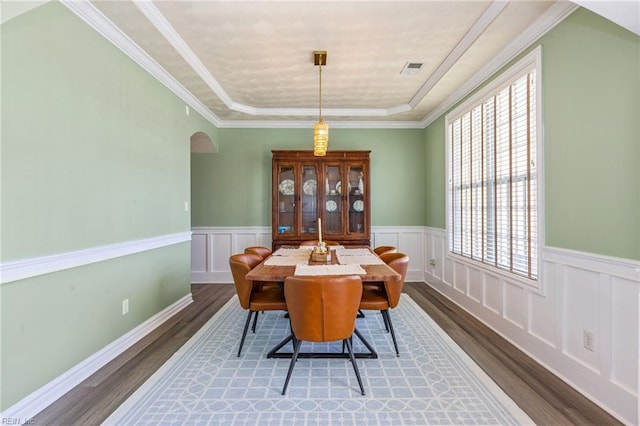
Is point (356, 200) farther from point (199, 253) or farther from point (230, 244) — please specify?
point (199, 253)

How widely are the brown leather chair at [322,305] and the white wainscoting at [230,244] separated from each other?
3131 millimetres

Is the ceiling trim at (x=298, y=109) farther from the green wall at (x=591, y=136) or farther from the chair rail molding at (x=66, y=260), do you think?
the chair rail molding at (x=66, y=260)

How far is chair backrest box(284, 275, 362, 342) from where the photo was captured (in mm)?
1883

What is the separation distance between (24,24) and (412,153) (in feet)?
15.1

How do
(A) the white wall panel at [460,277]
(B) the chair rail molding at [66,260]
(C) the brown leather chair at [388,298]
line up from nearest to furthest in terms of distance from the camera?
(B) the chair rail molding at [66,260], (C) the brown leather chair at [388,298], (A) the white wall panel at [460,277]

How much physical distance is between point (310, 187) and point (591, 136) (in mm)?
3314

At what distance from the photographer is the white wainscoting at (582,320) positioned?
1.72m

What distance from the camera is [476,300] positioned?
10.9 ft

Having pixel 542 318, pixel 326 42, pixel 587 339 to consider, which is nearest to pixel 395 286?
pixel 542 318

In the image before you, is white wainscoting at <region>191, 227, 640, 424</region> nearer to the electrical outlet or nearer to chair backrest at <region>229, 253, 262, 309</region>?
the electrical outlet

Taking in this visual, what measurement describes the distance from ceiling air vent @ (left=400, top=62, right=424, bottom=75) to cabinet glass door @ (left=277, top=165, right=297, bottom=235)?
6.78 feet

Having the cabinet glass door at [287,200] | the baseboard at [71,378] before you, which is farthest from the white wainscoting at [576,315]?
the baseboard at [71,378]

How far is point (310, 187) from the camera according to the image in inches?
184

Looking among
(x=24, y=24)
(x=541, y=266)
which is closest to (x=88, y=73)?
(x=24, y=24)
